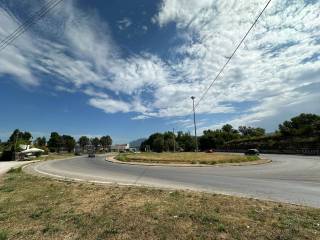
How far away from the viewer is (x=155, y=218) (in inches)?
284

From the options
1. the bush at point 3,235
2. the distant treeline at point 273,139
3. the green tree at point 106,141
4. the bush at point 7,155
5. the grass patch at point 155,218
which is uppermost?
the green tree at point 106,141

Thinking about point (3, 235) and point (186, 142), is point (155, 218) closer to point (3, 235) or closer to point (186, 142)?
point (3, 235)

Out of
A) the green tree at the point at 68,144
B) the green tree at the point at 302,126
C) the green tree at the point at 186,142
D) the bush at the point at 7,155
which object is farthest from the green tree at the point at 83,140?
the green tree at the point at 302,126

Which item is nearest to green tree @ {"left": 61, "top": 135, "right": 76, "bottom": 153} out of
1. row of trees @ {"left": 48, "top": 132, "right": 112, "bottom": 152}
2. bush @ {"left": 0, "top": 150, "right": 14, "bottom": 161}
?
row of trees @ {"left": 48, "top": 132, "right": 112, "bottom": 152}

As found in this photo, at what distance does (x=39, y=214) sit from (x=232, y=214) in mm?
5427

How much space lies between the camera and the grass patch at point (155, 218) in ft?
19.7

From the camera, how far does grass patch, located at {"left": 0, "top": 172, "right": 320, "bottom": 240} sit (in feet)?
19.7

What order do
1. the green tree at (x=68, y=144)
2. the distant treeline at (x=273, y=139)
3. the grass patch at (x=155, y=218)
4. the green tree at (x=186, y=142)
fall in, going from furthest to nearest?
the green tree at (x=68, y=144)
the green tree at (x=186, y=142)
the distant treeline at (x=273, y=139)
the grass patch at (x=155, y=218)

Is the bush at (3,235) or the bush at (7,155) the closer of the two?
the bush at (3,235)

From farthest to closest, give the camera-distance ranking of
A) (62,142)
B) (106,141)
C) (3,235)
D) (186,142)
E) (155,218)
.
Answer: (106,141), (62,142), (186,142), (155,218), (3,235)

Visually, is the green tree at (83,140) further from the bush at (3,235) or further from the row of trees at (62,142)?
the bush at (3,235)

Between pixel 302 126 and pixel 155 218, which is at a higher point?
pixel 302 126

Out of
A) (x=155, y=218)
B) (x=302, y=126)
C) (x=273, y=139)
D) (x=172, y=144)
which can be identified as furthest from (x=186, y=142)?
(x=155, y=218)

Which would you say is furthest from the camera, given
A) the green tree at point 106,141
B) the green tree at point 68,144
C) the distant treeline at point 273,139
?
the green tree at point 106,141
